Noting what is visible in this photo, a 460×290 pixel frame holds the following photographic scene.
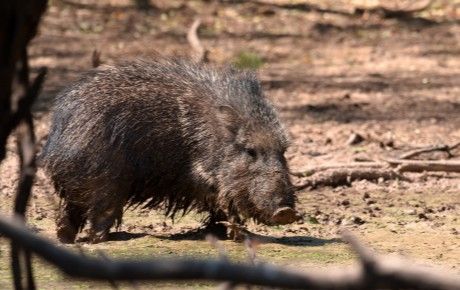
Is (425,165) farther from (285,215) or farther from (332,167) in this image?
(285,215)

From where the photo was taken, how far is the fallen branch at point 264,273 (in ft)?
6.65

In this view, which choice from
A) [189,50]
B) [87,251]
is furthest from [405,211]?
[189,50]

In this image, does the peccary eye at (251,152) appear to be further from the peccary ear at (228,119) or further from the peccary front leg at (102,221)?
the peccary front leg at (102,221)

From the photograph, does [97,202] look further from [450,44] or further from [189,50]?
[450,44]

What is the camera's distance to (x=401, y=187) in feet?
26.1

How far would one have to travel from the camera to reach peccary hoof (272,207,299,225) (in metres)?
6.02

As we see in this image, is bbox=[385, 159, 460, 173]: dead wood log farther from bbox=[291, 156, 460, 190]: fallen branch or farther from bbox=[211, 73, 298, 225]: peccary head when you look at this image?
bbox=[211, 73, 298, 225]: peccary head

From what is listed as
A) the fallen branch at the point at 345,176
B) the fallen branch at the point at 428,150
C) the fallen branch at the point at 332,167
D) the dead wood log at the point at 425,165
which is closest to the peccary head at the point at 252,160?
the fallen branch at the point at 345,176

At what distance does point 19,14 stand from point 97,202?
151 inches

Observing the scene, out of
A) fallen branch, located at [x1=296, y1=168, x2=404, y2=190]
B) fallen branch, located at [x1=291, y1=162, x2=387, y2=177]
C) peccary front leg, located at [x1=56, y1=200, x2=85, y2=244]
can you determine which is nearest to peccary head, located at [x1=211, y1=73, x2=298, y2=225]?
peccary front leg, located at [x1=56, y1=200, x2=85, y2=244]

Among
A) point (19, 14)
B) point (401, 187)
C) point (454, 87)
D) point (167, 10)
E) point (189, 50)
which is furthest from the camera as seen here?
point (167, 10)

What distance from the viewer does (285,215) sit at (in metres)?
6.02

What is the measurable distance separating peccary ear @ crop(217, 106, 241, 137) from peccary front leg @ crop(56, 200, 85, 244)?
0.89m

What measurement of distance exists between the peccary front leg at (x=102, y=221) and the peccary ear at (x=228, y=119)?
0.68 metres
